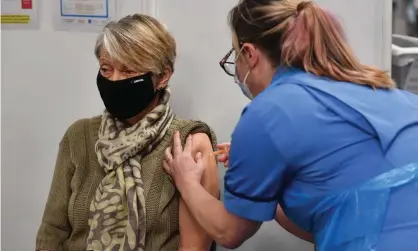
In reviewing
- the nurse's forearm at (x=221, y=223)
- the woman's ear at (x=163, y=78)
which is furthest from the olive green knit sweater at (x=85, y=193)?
the nurse's forearm at (x=221, y=223)

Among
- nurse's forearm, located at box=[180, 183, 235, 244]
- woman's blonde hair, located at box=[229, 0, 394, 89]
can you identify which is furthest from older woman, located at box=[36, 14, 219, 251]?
woman's blonde hair, located at box=[229, 0, 394, 89]

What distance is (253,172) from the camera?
1274 mm

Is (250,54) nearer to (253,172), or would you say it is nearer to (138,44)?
(253,172)

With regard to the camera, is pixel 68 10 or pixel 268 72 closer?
pixel 268 72

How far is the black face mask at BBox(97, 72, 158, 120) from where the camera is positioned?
1669 mm

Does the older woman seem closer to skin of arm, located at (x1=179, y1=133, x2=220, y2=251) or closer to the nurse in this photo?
skin of arm, located at (x1=179, y1=133, x2=220, y2=251)

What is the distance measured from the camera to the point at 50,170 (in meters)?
2.18

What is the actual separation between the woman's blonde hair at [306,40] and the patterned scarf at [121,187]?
20.5 inches

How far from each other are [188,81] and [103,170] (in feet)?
1.47

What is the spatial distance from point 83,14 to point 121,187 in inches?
28.2

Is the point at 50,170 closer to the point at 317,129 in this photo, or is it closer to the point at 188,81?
the point at 188,81

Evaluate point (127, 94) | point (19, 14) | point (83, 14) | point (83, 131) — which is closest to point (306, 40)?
point (127, 94)

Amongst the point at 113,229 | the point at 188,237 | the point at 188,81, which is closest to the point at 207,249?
the point at 188,237

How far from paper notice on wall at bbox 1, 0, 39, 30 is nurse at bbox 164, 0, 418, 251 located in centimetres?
104
